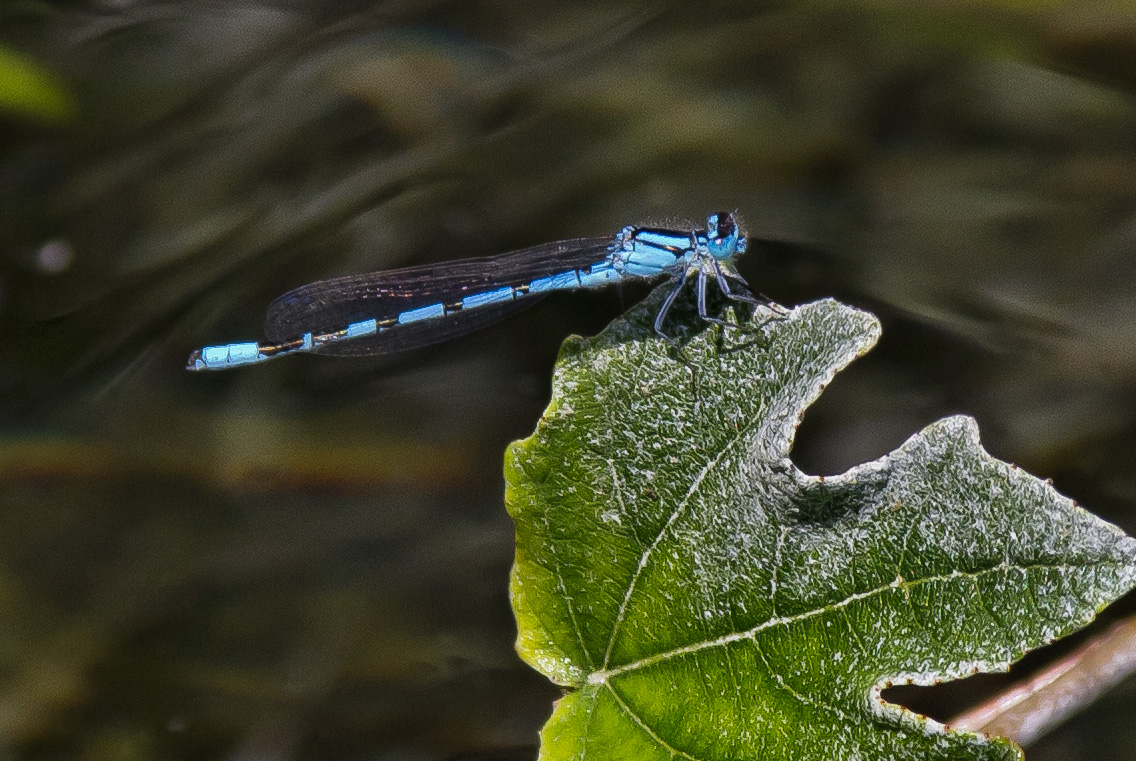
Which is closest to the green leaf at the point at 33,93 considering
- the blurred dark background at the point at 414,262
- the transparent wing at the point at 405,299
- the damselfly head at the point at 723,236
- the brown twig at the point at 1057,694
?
the blurred dark background at the point at 414,262

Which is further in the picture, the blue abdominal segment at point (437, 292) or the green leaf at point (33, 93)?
the green leaf at point (33, 93)

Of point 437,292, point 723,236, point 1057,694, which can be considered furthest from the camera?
point 437,292

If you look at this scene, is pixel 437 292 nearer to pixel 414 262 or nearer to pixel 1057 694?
pixel 414 262

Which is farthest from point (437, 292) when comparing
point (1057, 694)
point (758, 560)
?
point (1057, 694)

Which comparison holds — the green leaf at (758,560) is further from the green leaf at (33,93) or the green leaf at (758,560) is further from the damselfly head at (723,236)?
the green leaf at (33,93)

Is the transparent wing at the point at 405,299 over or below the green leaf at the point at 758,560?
over

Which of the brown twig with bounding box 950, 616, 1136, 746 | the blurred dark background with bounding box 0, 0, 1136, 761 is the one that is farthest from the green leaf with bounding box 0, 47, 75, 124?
the brown twig with bounding box 950, 616, 1136, 746
